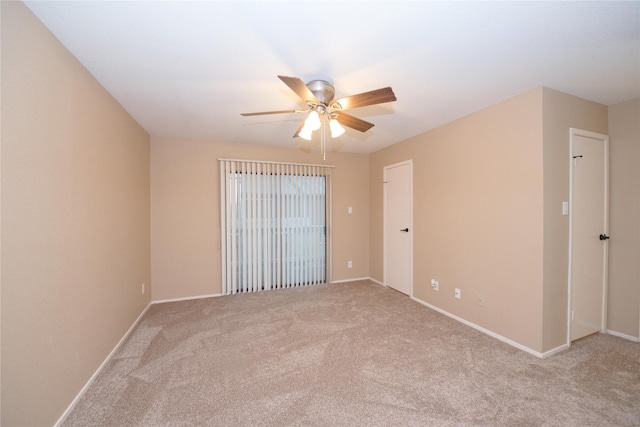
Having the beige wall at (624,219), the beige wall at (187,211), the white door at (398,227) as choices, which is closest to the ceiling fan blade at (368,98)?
the white door at (398,227)

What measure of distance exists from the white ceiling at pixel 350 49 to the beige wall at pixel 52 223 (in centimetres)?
27

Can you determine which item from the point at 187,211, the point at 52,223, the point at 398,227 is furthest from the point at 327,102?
the point at 187,211

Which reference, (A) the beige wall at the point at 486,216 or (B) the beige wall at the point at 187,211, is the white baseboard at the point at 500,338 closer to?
(A) the beige wall at the point at 486,216

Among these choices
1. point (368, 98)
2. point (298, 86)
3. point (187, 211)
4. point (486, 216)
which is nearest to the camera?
point (298, 86)

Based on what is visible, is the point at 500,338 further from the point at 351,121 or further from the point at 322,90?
the point at 322,90

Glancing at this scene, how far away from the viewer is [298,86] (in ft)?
5.31

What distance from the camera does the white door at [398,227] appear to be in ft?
12.5

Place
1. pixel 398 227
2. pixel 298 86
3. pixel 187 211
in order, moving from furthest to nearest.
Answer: pixel 398 227 < pixel 187 211 < pixel 298 86

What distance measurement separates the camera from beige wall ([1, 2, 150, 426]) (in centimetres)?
120

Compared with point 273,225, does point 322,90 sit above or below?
above

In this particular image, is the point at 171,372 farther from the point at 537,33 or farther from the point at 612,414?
the point at 537,33

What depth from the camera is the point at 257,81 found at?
6.77 ft

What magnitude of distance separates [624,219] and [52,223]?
4.92 m

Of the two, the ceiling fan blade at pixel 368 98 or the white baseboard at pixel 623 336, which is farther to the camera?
the white baseboard at pixel 623 336
